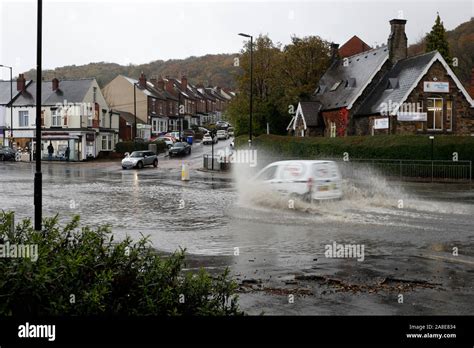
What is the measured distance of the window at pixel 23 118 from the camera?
65.5 meters

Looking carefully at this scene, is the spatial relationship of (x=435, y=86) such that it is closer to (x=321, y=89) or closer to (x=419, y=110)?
(x=419, y=110)

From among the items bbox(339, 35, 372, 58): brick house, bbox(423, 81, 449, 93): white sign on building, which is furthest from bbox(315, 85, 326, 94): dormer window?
bbox(339, 35, 372, 58): brick house

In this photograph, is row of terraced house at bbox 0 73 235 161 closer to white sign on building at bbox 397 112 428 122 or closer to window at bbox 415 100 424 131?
white sign on building at bbox 397 112 428 122

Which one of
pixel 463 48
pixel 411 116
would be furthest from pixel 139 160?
pixel 463 48

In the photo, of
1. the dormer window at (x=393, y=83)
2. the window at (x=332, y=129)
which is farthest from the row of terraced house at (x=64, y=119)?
the dormer window at (x=393, y=83)

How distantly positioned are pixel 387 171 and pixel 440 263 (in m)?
25.5

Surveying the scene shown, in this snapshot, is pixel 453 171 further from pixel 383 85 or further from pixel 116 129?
pixel 116 129

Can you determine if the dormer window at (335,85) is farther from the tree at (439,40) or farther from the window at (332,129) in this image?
the tree at (439,40)

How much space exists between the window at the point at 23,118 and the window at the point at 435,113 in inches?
1789

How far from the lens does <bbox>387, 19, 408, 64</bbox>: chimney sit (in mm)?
48688

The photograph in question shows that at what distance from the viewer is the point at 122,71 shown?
119 m

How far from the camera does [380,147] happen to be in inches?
1441

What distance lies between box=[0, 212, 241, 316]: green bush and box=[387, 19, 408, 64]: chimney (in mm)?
46840

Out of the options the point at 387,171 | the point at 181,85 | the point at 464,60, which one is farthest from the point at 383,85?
the point at 181,85
